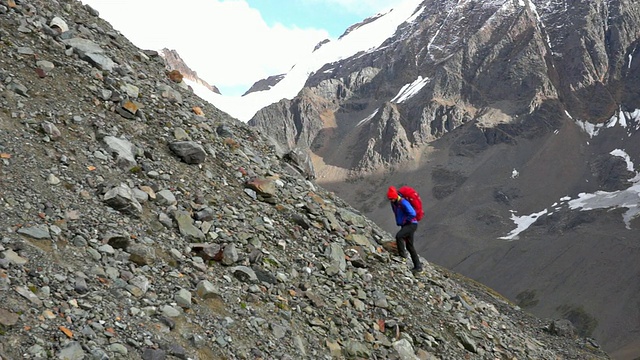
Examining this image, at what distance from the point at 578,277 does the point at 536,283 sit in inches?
558

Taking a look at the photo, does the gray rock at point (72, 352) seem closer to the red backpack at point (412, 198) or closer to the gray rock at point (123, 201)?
the gray rock at point (123, 201)

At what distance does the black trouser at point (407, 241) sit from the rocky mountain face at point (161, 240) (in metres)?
0.54

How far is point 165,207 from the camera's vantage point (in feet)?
44.3

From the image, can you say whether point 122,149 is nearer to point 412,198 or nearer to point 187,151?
point 187,151

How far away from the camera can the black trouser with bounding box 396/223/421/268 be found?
18703 millimetres

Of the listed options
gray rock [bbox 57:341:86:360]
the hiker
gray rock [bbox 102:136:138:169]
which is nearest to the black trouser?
the hiker

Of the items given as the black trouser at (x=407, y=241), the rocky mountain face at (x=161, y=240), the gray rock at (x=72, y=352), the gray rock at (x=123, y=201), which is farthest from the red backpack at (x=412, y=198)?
the gray rock at (x=72, y=352)

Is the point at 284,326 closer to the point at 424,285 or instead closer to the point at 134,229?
the point at 134,229

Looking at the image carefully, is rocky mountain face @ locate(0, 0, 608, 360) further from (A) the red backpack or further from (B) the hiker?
(A) the red backpack

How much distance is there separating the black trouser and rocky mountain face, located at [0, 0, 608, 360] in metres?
0.54

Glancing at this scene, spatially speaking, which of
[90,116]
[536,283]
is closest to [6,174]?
[90,116]

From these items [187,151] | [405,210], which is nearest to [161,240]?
[187,151]

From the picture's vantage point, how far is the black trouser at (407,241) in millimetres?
18703

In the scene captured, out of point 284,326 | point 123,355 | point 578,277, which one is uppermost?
point 578,277
